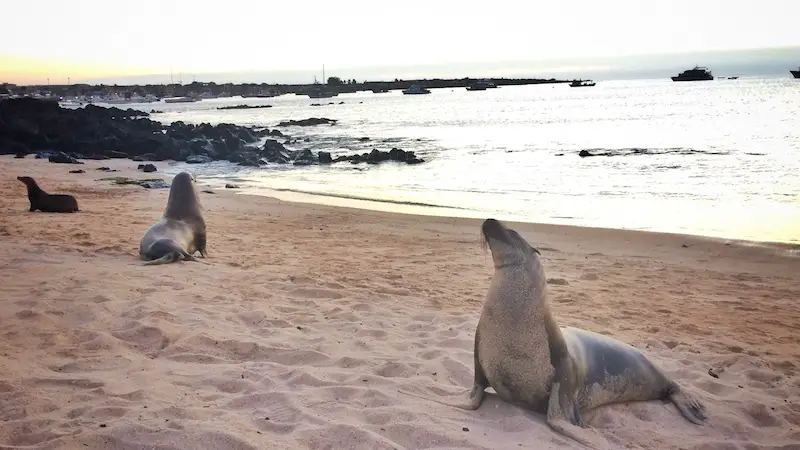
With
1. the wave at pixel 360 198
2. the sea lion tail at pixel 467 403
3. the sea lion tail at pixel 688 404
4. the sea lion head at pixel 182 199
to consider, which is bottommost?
the wave at pixel 360 198

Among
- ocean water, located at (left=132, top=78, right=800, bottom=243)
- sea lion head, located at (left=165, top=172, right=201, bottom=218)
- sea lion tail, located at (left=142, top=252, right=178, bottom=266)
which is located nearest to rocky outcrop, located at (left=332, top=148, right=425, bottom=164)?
ocean water, located at (left=132, top=78, right=800, bottom=243)

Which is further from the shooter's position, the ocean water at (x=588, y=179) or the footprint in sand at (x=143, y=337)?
the ocean water at (x=588, y=179)

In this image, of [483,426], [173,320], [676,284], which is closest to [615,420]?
[483,426]

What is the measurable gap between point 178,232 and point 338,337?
367 centimetres

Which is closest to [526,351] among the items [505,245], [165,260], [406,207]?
[505,245]

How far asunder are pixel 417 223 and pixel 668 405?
750cm

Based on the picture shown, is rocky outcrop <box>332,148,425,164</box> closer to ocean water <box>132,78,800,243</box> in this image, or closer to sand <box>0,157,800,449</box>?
ocean water <box>132,78,800,243</box>

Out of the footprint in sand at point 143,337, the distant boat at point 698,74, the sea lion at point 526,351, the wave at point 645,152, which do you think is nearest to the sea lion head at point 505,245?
the sea lion at point 526,351

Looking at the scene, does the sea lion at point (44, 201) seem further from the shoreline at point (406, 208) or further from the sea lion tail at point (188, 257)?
the shoreline at point (406, 208)

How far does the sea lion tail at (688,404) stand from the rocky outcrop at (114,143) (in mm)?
19683

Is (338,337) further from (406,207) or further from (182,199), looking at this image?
(406,207)

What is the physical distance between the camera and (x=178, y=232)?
8016 mm

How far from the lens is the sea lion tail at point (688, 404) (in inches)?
158

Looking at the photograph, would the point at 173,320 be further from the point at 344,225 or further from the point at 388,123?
the point at 388,123
